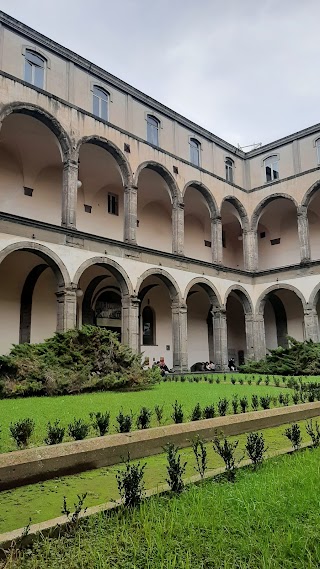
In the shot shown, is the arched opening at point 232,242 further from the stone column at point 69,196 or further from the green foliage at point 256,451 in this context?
the green foliage at point 256,451

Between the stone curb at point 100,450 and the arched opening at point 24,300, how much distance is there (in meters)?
14.0

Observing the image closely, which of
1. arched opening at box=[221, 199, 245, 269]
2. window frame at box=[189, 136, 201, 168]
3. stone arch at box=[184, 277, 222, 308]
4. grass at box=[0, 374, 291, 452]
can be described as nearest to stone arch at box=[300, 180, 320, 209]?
arched opening at box=[221, 199, 245, 269]

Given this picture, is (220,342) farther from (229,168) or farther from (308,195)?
Result: (229,168)

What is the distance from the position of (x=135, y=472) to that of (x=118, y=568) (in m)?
0.80

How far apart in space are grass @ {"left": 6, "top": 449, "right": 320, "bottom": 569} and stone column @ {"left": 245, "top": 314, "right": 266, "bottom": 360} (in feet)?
67.4

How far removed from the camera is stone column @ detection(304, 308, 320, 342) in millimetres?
21969

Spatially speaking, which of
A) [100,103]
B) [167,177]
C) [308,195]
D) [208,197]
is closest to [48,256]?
[100,103]

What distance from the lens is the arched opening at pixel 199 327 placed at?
2652 centimetres

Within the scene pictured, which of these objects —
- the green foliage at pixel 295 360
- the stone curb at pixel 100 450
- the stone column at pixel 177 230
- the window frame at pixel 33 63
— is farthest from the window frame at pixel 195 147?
the stone curb at pixel 100 450

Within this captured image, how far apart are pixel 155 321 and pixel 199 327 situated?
404 centimetres

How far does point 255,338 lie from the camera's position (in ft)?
78.7

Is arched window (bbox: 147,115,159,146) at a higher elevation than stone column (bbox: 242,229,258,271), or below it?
higher

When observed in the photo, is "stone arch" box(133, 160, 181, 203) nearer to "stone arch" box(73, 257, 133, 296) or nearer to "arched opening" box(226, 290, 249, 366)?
"stone arch" box(73, 257, 133, 296)

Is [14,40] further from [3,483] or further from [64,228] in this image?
[3,483]
